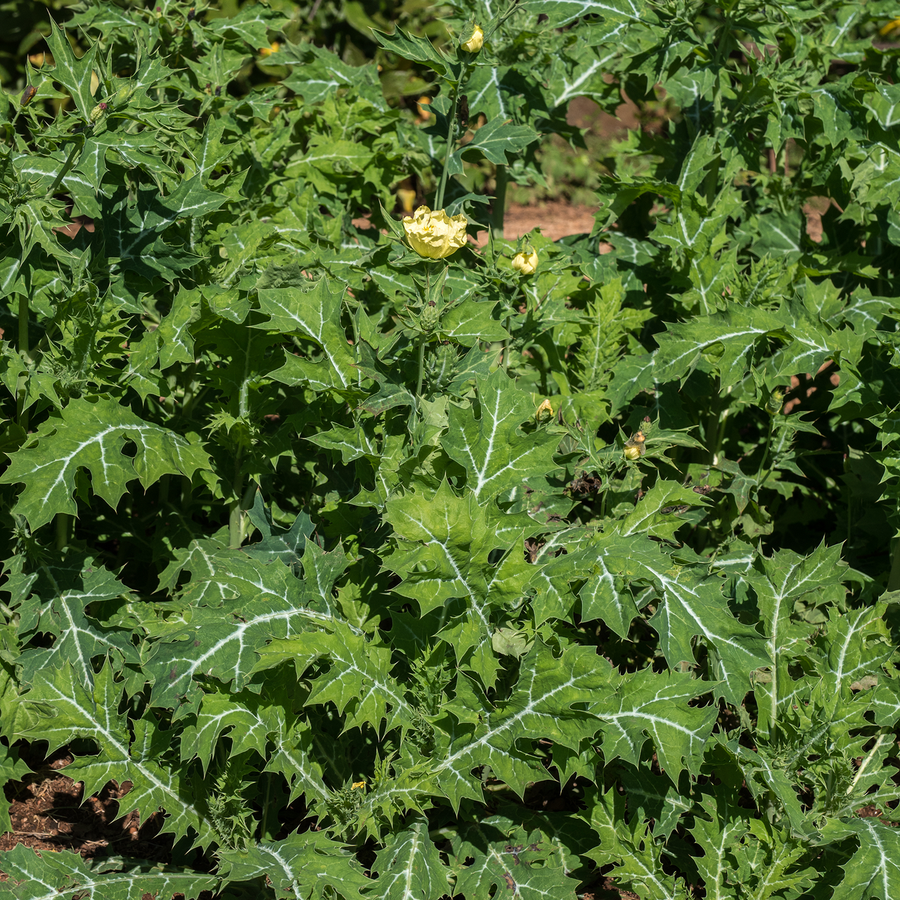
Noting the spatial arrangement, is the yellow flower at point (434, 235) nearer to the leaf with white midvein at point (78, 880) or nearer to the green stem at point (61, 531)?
the green stem at point (61, 531)

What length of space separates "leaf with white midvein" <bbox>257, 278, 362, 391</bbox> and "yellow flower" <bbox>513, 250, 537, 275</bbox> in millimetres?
537

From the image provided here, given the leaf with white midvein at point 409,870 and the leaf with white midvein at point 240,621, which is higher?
the leaf with white midvein at point 240,621

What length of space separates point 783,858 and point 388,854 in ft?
3.20

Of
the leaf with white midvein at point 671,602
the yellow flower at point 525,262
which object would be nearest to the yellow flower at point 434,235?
the yellow flower at point 525,262

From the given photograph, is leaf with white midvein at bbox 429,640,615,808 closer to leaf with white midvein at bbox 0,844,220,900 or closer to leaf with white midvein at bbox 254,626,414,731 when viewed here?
leaf with white midvein at bbox 254,626,414,731

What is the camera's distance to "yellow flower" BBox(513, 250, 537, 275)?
2842 millimetres

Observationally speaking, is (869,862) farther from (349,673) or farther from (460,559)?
(349,673)

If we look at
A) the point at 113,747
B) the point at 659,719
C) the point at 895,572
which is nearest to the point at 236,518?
the point at 113,747

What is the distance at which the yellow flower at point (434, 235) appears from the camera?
2.33m

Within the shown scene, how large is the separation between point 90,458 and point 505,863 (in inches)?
58.0

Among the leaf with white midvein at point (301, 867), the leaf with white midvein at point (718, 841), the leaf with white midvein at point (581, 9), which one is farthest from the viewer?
the leaf with white midvein at point (581, 9)

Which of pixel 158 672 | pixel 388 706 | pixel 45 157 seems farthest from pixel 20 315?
pixel 388 706

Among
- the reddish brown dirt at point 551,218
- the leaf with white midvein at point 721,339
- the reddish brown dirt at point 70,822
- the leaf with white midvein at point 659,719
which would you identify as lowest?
the reddish brown dirt at point 70,822

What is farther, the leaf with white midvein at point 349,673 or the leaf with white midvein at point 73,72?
the leaf with white midvein at point 73,72
